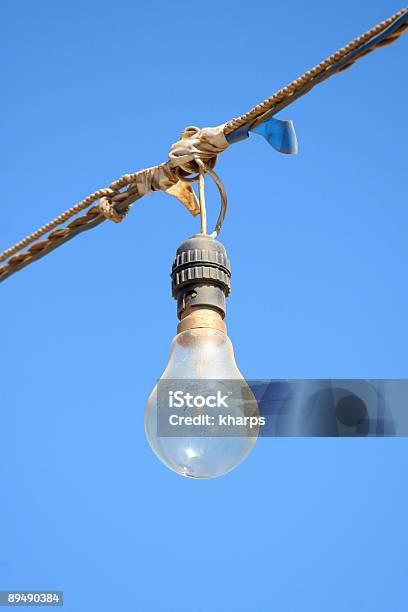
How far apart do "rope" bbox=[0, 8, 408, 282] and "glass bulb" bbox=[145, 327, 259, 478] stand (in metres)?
0.63

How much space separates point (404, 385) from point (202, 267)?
5.42ft

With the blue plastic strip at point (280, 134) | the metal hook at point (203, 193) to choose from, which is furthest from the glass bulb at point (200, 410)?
the blue plastic strip at point (280, 134)

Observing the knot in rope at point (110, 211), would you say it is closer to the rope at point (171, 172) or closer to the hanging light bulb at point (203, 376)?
the rope at point (171, 172)

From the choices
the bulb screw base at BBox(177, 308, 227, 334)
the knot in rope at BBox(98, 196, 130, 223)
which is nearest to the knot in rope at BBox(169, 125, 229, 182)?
the knot in rope at BBox(98, 196, 130, 223)

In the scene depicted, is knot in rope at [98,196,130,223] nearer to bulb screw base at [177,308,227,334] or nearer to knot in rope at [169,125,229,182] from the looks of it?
knot in rope at [169,125,229,182]

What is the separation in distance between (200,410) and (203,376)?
128mm

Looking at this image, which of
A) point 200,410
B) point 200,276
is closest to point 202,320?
point 200,276

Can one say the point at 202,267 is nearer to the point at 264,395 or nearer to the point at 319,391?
the point at 264,395

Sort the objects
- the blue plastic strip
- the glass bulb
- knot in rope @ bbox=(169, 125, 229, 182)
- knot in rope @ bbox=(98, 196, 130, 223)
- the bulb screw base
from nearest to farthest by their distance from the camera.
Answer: the glass bulb
the bulb screw base
the blue plastic strip
knot in rope @ bbox=(169, 125, 229, 182)
knot in rope @ bbox=(98, 196, 130, 223)

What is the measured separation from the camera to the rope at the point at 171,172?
11.6ft

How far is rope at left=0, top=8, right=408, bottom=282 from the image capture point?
139 inches

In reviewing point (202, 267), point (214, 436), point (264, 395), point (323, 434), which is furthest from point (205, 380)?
point (323, 434)

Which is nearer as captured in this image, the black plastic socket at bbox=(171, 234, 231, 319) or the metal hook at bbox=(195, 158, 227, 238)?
the black plastic socket at bbox=(171, 234, 231, 319)

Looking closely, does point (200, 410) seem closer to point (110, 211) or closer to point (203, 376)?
point (203, 376)
